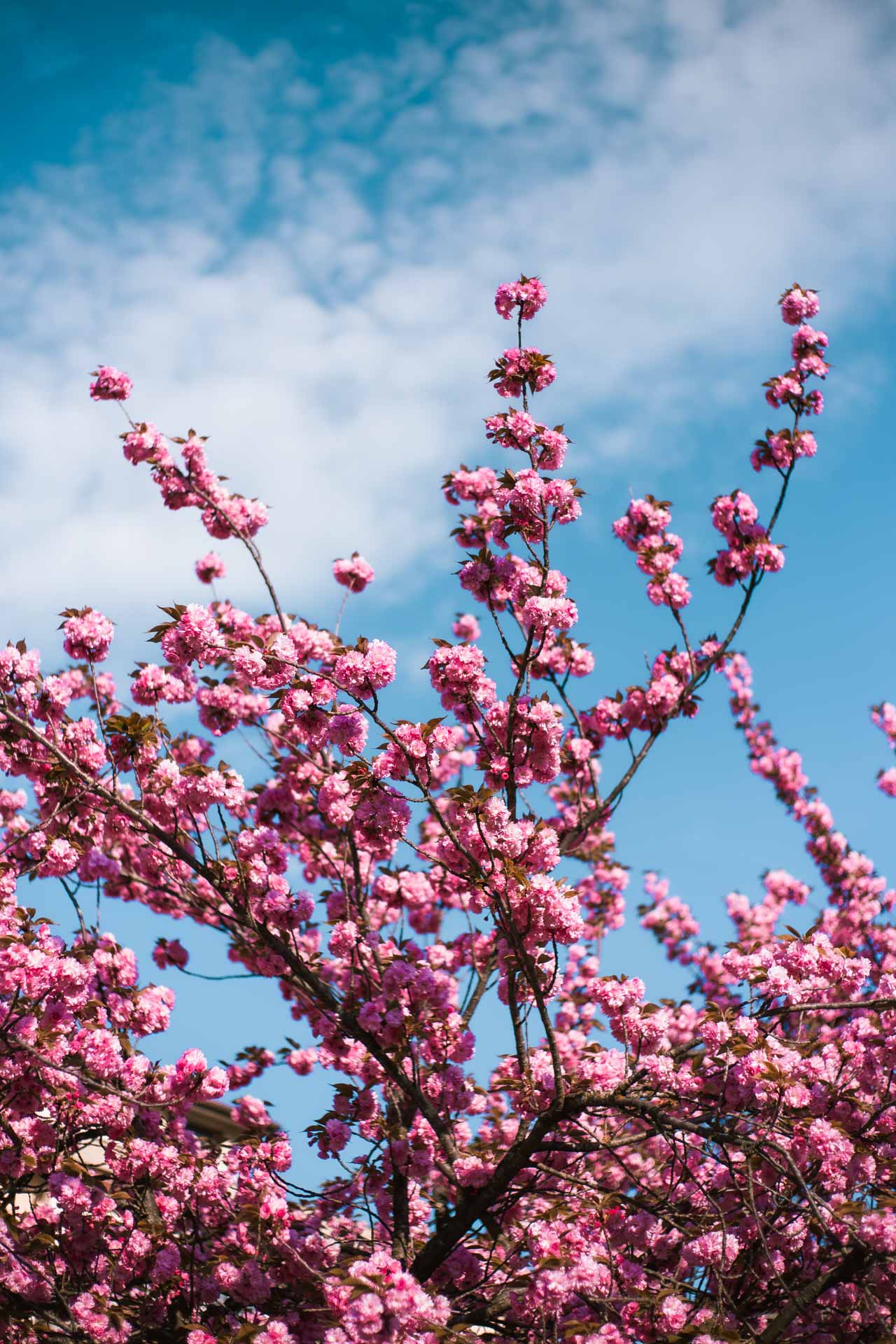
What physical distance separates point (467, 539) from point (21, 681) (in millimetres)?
3810

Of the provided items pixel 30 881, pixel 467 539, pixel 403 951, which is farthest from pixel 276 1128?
pixel 467 539

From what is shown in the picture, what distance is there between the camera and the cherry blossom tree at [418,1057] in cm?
543

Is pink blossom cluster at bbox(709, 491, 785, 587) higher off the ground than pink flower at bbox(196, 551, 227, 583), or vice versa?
pink blossom cluster at bbox(709, 491, 785, 587)

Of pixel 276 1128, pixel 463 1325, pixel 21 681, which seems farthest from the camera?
pixel 276 1128

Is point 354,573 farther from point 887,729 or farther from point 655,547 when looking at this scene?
point 887,729

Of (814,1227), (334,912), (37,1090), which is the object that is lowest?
(37,1090)

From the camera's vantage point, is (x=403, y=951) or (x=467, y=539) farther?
(x=467, y=539)

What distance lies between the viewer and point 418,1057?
23.6ft

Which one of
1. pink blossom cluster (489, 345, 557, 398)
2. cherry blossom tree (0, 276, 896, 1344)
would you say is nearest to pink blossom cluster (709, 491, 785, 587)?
cherry blossom tree (0, 276, 896, 1344)

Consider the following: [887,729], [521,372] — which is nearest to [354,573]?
[521,372]

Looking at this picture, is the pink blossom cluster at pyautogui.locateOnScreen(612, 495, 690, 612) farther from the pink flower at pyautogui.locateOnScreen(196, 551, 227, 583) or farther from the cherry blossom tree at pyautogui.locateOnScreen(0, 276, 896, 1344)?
the pink flower at pyautogui.locateOnScreen(196, 551, 227, 583)

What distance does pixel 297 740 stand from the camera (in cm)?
855

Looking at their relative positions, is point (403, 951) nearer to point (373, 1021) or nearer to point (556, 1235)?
point (373, 1021)

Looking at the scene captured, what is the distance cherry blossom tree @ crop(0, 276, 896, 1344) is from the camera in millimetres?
5426
